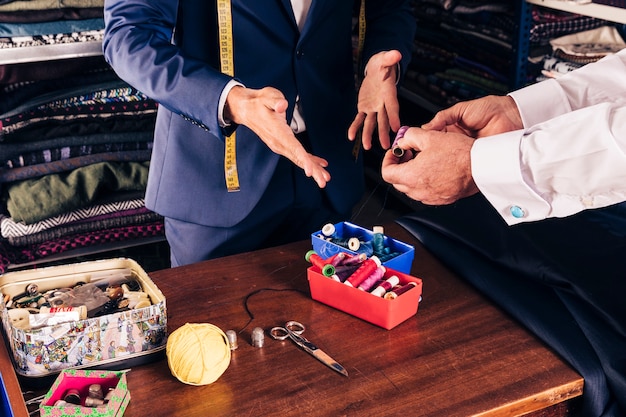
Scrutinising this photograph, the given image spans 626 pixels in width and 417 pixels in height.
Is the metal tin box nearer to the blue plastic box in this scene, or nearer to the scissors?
the scissors

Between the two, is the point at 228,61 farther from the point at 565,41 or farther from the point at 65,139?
the point at 565,41

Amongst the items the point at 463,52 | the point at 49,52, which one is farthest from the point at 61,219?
the point at 463,52

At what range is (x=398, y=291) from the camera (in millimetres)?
1271

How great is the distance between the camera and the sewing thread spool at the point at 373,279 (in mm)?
1275

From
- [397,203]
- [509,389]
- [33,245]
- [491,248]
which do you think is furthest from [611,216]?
[397,203]

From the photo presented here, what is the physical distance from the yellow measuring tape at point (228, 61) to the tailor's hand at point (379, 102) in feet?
0.91

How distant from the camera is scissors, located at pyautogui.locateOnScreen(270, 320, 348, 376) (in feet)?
3.79

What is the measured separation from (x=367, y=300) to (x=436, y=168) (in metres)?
0.27

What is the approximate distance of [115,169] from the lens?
2.41 meters

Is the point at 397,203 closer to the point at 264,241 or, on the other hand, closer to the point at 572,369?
the point at 264,241

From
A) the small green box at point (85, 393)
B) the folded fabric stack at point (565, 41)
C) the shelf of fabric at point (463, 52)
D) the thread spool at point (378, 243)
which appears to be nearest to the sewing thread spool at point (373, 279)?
the thread spool at point (378, 243)

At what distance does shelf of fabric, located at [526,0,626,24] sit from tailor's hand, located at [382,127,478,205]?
0.92 metres

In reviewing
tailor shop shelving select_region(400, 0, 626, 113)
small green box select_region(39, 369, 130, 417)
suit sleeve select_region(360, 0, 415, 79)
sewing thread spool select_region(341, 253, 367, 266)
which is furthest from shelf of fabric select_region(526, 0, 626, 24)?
small green box select_region(39, 369, 130, 417)

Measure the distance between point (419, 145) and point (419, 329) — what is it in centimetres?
33
